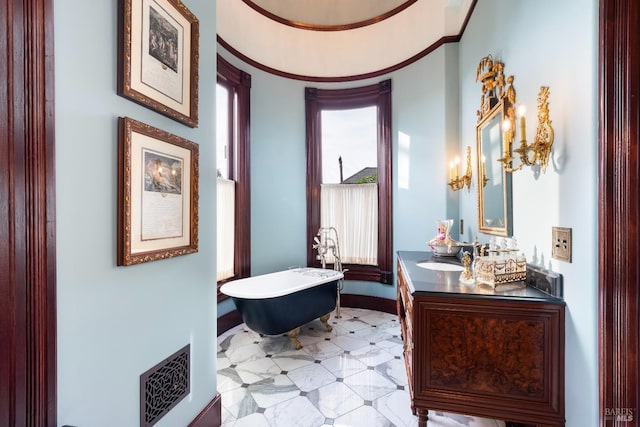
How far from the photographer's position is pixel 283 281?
313 centimetres

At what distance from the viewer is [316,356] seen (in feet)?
8.02

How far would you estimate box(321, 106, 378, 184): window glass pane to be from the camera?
371 cm

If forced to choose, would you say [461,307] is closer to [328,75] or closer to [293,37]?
[328,75]

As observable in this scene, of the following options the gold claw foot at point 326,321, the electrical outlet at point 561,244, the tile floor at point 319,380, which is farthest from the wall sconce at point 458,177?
the gold claw foot at point 326,321

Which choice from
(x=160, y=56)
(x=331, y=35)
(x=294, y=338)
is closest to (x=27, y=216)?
(x=160, y=56)

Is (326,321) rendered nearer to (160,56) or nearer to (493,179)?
(493,179)

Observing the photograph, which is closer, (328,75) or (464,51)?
(464,51)

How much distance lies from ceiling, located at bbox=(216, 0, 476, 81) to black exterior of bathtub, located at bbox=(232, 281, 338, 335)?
2.75m

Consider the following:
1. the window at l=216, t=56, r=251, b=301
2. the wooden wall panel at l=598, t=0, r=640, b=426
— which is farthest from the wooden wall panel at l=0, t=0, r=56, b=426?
the window at l=216, t=56, r=251, b=301

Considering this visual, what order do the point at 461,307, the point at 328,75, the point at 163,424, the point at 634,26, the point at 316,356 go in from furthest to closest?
1. the point at 328,75
2. the point at 316,356
3. the point at 461,307
4. the point at 163,424
5. the point at 634,26

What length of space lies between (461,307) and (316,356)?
155 cm

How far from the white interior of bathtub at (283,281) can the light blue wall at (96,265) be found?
132 cm

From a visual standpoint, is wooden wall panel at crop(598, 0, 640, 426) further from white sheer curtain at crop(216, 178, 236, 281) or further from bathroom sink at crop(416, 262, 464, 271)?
white sheer curtain at crop(216, 178, 236, 281)

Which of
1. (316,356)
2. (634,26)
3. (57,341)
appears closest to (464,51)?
(634,26)
